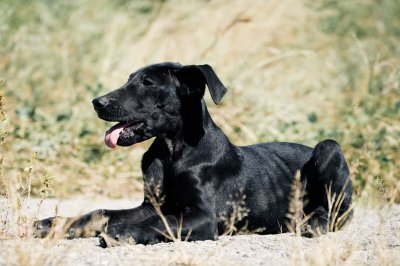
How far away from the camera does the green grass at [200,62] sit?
27.4 feet

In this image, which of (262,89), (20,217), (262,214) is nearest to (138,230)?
(20,217)

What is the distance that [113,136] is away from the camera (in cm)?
515

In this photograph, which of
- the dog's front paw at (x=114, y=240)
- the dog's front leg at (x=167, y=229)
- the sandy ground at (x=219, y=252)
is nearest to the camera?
the sandy ground at (x=219, y=252)

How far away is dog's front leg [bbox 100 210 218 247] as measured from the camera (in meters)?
4.32

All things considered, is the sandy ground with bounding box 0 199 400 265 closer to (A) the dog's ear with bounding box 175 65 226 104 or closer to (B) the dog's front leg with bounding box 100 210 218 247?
(B) the dog's front leg with bounding box 100 210 218 247

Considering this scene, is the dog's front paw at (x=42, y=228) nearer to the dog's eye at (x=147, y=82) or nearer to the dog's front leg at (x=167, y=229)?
the dog's front leg at (x=167, y=229)

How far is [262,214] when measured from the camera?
546 centimetres

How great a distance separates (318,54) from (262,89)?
2301 mm

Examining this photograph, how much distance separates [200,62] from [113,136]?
16.5ft

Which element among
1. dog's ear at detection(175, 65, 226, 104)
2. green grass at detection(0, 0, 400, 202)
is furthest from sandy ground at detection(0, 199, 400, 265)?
green grass at detection(0, 0, 400, 202)

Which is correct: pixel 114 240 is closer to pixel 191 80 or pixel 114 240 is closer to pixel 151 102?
pixel 151 102

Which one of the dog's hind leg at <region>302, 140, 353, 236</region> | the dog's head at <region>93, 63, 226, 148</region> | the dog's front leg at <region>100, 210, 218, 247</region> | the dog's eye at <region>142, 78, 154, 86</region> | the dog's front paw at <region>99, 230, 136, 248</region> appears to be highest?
the dog's eye at <region>142, 78, 154, 86</region>

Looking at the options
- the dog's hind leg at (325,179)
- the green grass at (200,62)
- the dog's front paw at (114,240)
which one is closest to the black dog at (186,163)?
the dog's hind leg at (325,179)

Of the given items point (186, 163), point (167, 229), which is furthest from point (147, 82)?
point (167, 229)
